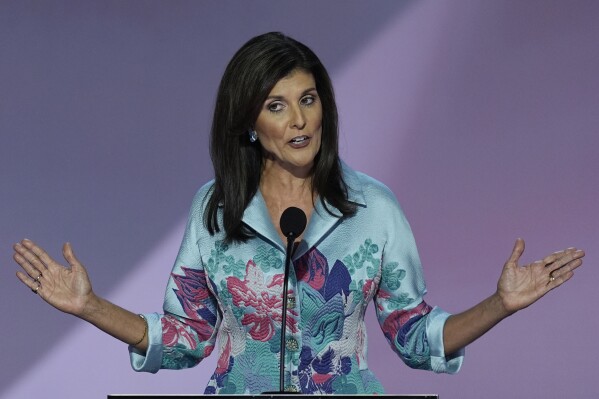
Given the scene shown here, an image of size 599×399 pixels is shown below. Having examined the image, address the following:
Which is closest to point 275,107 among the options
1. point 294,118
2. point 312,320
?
point 294,118

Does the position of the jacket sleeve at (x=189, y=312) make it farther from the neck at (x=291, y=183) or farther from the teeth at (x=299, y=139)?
the teeth at (x=299, y=139)

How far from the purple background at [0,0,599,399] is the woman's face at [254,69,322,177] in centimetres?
127

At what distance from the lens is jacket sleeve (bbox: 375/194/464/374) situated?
99.5 inches

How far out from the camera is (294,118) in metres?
2.54

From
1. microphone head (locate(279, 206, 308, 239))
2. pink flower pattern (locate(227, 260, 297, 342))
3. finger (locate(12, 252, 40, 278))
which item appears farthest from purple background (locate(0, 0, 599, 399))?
microphone head (locate(279, 206, 308, 239))

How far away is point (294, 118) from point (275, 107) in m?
0.05

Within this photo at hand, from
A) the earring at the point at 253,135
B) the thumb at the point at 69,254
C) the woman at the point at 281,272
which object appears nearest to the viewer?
the thumb at the point at 69,254

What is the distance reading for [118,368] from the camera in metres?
3.96

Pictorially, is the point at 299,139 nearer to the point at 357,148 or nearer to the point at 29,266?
the point at 29,266

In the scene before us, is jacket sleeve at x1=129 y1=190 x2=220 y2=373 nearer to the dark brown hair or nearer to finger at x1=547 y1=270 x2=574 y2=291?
the dark brown hair

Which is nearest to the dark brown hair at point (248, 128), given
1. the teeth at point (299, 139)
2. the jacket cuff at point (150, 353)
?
the teeth at point (299, 139)

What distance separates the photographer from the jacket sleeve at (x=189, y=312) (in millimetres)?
2635

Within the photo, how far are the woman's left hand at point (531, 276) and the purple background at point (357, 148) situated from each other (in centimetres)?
143

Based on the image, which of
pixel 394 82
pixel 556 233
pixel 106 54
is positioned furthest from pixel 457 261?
pixel 106 54
